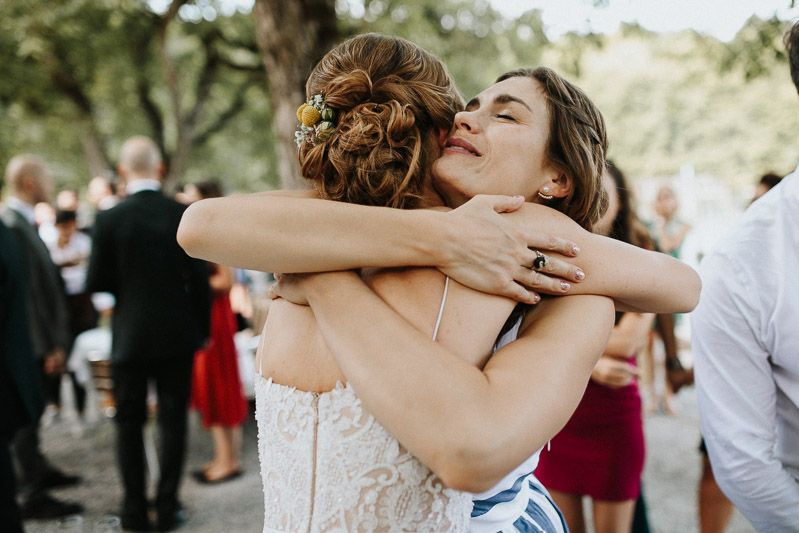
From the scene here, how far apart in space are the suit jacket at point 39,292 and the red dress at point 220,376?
1.28 meters

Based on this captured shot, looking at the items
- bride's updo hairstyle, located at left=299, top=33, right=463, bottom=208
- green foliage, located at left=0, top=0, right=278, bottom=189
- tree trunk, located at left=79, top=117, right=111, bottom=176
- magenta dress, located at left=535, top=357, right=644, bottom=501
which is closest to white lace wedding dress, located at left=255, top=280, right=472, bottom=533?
bride's updo hairstyle, located at left=299, top=33, right=463, bottom=208

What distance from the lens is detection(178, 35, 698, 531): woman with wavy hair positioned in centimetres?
118

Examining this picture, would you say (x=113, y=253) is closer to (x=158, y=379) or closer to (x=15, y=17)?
(x=158, y=379)

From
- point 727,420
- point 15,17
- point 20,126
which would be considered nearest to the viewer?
point 727,420

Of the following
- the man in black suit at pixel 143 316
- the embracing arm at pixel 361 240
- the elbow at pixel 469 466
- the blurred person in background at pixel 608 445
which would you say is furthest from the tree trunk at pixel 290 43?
the elbow at pixel 469 466

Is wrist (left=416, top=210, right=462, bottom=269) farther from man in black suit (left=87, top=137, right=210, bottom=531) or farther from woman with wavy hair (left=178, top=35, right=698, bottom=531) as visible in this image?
man in black suit (left=87, top=137, right=210, bottom=531)

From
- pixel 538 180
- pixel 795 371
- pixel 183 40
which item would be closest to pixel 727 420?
pixel 795 371

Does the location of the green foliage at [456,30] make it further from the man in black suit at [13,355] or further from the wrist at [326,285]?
the wrist at [326,285]

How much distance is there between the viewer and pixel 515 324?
159 cm

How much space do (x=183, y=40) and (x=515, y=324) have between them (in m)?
18.1

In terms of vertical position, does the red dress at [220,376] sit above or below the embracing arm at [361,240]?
below

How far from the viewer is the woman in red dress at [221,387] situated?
17.2 feet

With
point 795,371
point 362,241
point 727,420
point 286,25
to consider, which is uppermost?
point 286,25

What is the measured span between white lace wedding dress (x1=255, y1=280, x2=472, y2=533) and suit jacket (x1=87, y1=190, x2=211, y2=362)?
324cm
